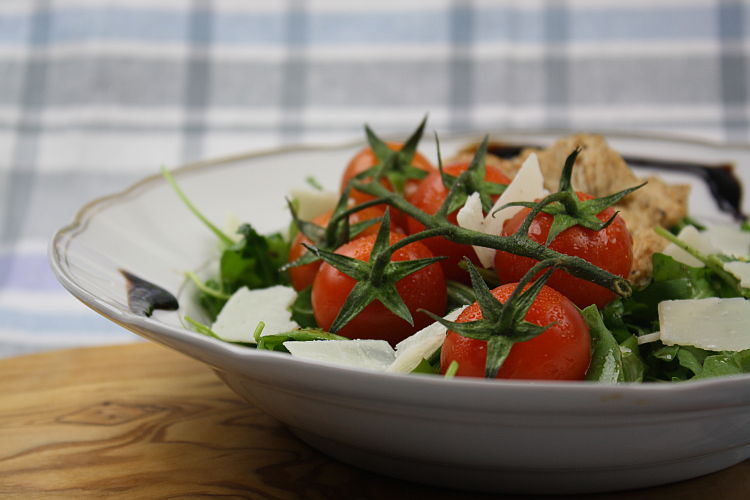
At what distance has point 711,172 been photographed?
2.25 meters

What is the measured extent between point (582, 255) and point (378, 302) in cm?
30

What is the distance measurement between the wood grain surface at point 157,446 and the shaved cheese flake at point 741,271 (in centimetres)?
A: 30

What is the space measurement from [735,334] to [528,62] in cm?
316

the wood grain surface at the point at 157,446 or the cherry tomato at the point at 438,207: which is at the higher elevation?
the cherry tomato at the point at 438,207

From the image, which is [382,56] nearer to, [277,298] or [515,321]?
[277,298]

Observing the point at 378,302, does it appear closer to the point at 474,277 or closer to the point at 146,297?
the point at 474,277

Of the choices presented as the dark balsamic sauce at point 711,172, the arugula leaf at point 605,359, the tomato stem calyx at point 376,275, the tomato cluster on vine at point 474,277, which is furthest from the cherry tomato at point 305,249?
the dark balsamic sauce at point 711,172

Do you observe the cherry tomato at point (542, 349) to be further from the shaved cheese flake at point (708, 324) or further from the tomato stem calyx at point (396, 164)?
the tomato stem calyx at point (396, 164)

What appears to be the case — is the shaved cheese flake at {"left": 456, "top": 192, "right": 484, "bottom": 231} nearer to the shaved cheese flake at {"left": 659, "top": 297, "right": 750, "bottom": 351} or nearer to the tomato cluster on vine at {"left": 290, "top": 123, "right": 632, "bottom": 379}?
the tomato cluster on vine at {"left": 290, "top": 123, "right": 632, "bottom": 379}

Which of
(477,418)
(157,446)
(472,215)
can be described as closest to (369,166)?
(472,215)

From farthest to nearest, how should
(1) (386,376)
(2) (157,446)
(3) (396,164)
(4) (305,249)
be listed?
(3) (396,164), (4) (305,249), (2) (157,446), (1) (386,376)

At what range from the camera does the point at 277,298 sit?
1.56 meters

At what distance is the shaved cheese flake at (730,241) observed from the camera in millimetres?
1735

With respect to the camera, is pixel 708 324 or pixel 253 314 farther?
pixel 253 314
